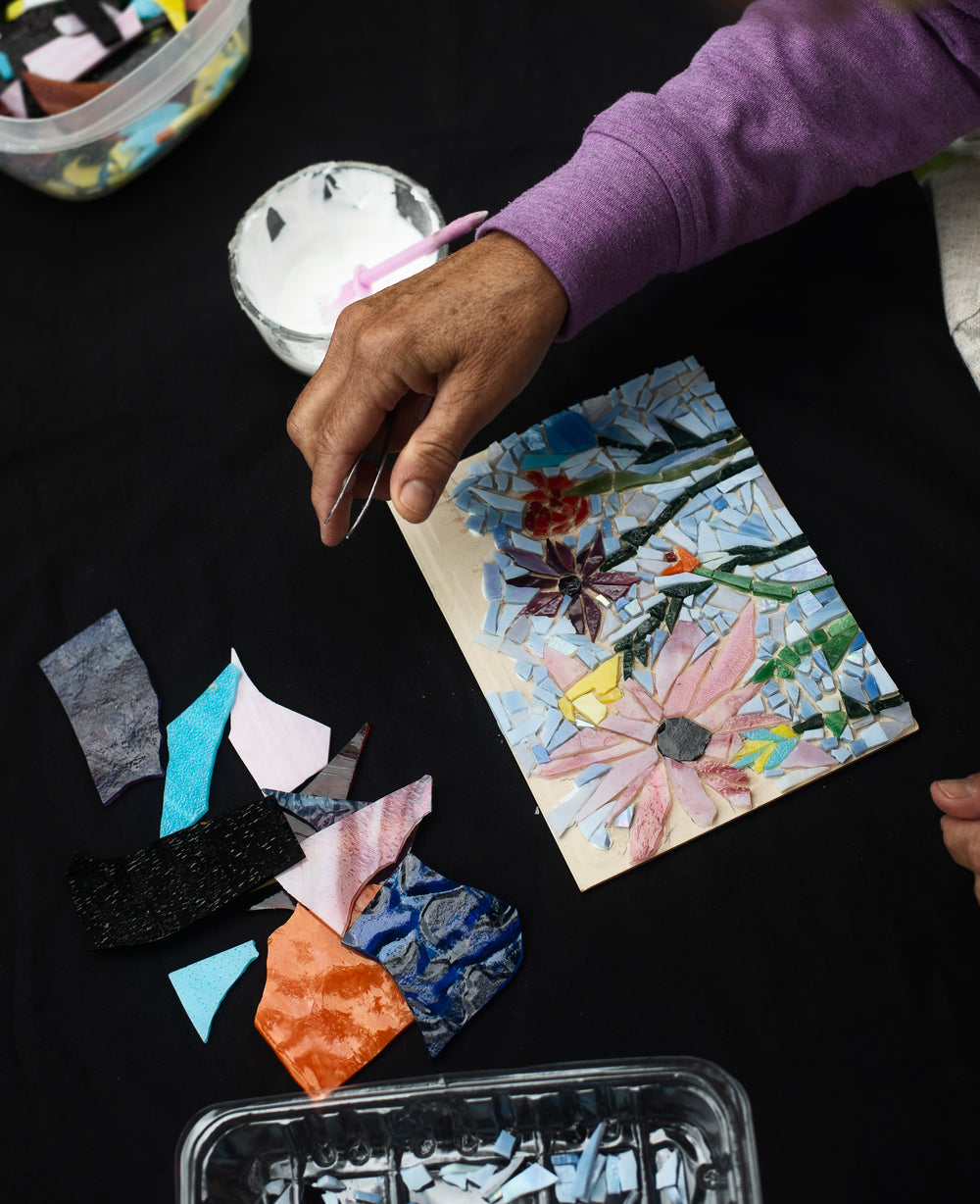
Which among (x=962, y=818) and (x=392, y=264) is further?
(x=392, y=264)

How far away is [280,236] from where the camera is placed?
0.81 metres

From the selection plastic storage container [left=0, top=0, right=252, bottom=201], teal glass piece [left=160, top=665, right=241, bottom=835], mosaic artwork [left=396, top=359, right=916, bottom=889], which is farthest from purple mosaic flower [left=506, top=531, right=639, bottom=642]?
plastic storage container [left=0, top=0, right=252, bottom=201]

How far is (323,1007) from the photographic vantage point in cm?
67

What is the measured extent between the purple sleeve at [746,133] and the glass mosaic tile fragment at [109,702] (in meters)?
0.40

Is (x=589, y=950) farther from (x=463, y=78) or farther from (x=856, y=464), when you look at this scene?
(x=463, y=78)

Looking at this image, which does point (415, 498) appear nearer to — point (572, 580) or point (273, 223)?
point (572, 580)

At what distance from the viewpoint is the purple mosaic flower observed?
0.74 meters

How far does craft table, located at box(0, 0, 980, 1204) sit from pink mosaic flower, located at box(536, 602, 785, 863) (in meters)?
0.03

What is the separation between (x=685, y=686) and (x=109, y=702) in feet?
1.37

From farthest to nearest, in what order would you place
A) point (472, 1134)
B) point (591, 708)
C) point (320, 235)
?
point (320, 235) → point (591, 708) → point (472, 1134)

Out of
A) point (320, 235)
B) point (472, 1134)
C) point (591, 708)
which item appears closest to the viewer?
point (472, 1134)

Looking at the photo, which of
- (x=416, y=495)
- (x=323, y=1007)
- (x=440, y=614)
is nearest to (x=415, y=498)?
(x=416, y=495)

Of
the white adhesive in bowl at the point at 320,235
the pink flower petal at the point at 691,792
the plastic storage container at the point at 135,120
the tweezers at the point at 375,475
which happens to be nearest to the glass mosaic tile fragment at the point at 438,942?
the pink flower petal at the point at 691,792

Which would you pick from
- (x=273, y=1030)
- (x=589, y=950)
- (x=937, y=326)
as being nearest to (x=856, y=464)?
(x=937, y=326)
